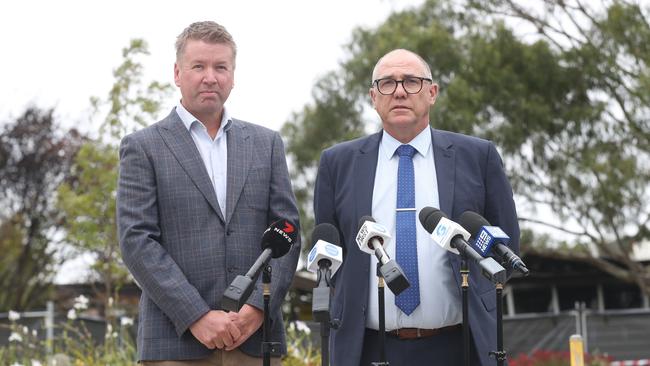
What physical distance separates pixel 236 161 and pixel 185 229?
0.41 metres

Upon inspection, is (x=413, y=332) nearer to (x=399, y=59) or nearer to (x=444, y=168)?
(x=444, y=168)

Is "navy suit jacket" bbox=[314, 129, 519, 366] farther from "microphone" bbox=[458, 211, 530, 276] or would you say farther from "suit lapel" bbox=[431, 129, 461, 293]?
"microphone" bbox=[458, 211, 530, 276]

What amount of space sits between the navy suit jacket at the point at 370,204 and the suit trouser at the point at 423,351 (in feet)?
0.35

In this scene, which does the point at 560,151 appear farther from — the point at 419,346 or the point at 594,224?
the point at 419,346

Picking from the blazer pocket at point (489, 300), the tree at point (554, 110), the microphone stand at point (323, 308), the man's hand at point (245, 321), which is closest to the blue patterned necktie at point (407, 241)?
the blazer pocket at point (489, 300)

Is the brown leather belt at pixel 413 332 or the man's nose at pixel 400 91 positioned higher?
the man's nose at pixel 400 91

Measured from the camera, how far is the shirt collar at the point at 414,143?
489 cm

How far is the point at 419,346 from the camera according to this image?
4.57 meters

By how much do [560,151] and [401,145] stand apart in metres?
20.8

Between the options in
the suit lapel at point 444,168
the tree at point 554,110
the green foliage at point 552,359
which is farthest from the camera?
the tree at point 554,110

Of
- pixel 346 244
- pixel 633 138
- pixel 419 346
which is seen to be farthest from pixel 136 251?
pixel 633 138

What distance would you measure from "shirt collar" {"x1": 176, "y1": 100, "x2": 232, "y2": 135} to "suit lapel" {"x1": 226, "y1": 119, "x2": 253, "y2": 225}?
29 mm

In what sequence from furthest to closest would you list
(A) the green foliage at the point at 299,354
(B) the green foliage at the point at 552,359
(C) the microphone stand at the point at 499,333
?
(B) the green foliage at the point at 552,359 → (A) the green foliage at the point at 299,354 → (C) the microphone stand at the point at 499,333

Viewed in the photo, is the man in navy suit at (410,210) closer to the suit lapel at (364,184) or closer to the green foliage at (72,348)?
the suit lapel at (364,184)
